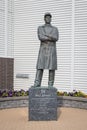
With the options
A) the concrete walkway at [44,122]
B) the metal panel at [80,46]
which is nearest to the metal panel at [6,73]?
the concrete walkway at [44,122]

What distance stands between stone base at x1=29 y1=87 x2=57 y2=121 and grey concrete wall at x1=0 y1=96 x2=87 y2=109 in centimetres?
225

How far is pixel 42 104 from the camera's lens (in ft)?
25.2

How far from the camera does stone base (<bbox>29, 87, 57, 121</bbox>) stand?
25.2 ft

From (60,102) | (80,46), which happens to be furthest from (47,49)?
(80,46)

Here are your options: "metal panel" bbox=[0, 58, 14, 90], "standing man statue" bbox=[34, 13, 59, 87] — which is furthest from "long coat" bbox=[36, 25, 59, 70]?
"metal panel" bbox=[0, 58, 14, 90]

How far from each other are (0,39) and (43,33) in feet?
16.3

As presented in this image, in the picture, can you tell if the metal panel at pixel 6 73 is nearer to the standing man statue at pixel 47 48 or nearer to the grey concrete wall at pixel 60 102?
the grey concrete wall at pixel 60 102

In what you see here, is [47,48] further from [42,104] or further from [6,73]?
[6,73]

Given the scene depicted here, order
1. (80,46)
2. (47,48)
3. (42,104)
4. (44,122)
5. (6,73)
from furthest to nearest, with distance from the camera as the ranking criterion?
(6,73) < (80,46) < (47,48) < (42,104) < (44,122)

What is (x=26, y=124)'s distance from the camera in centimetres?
718

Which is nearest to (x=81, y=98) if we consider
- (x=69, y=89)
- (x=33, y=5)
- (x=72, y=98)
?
(x=72, y=98)

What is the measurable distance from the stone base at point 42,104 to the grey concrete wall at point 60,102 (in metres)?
2.25

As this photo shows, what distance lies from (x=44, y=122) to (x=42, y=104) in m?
0.54

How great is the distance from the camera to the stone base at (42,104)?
767 cm
